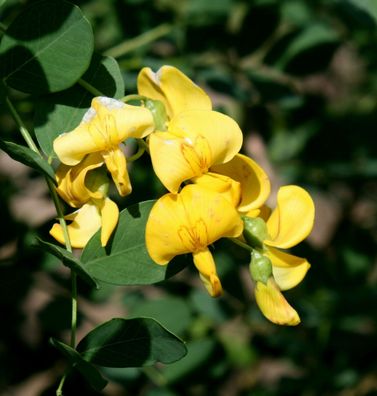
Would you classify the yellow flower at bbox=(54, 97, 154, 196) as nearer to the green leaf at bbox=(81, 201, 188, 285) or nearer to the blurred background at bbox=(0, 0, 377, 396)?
the green leaf at bbox=(81, 201, 188, 285)

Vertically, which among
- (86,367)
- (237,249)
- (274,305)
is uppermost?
Answer: (274,305)

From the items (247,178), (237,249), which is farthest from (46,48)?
(237,249)

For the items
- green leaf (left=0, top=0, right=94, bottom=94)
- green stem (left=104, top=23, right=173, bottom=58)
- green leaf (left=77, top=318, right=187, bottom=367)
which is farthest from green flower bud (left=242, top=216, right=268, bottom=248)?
green stem (left=104, top=23, right=173, bottom=58)

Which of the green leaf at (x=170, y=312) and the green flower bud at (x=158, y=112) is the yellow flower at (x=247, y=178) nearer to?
the green flower bud at (x=158, y=112)

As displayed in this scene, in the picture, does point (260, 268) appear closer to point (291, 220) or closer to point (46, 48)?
point (291, 220)

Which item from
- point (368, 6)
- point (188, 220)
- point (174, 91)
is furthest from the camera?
point (368, 6)

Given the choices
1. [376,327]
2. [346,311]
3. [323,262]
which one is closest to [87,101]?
[323,262]

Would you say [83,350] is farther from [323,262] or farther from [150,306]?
[323,262]
